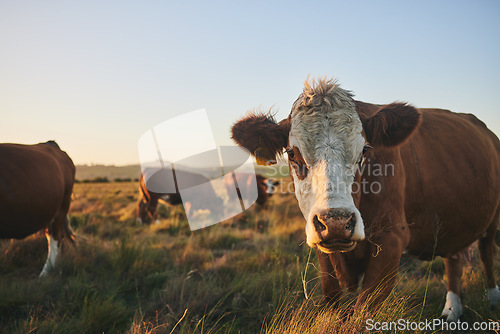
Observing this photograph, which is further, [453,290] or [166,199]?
[166,199]

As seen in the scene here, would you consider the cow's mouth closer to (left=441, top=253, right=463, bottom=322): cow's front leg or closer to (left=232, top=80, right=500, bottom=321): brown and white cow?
(left=232, top=80, right=500, bottom=321): brown and white cow

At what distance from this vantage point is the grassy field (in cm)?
→ 253

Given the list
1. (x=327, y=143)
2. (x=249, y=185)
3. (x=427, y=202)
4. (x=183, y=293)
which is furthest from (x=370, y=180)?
(x=249, y=185)

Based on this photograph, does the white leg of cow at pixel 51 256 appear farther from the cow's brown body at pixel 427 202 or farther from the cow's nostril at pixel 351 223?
the cow's nostril at pixel 351 223

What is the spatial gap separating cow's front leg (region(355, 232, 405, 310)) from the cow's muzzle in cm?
60

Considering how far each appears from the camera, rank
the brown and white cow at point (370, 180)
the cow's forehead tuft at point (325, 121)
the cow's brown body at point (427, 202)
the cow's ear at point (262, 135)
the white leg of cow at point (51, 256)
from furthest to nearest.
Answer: the white leg of cow at point (51, 256) → the cow's ear at point (262, 135) → the cow's brown body at point (427, 202) → the cow's forehead tuft at point (325, 121) → the brown and white cow at point (370, 180)

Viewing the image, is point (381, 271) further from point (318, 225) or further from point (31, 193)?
point (31, 193)

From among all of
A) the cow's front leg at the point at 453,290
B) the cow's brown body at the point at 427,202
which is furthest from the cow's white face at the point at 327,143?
the cow's front leg at the point at 453,290

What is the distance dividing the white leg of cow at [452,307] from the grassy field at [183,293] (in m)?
0.11

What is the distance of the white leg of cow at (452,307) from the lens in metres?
3.44

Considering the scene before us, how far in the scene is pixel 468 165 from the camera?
320 cm

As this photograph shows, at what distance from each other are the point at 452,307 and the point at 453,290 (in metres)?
0.21

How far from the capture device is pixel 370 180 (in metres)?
2.41

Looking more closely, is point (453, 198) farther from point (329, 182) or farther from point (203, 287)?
point (203, 287)
